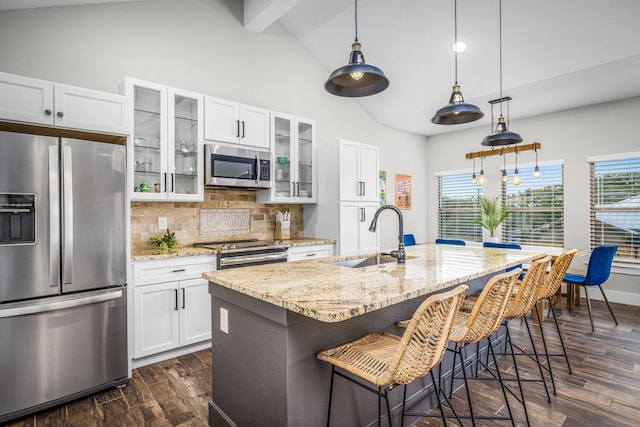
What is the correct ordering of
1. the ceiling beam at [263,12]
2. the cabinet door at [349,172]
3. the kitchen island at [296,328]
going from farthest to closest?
the cabinet door at [349,172] → the ceiling beam at [263,12] → the kitchen island at [296,328]

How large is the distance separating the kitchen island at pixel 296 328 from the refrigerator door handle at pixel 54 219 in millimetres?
1133

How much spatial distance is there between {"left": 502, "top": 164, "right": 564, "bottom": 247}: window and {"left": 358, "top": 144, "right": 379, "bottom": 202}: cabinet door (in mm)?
2633

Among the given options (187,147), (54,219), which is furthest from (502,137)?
(54,219)

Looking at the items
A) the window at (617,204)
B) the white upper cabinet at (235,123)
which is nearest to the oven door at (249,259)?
the white upper cabinet at (235,123)

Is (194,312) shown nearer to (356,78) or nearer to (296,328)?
(296,328)

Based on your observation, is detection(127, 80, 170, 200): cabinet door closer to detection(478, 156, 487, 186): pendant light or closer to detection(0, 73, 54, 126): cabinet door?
detection(0, 73, 54, 126): cabinet door

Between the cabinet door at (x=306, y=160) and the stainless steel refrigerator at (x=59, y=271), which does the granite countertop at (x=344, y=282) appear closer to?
the stainless steel refrigerator at (x=59, y=271)

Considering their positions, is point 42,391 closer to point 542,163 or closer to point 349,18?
point 349,18

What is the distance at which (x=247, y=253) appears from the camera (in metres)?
3.61

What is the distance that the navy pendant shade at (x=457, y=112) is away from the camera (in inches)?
101

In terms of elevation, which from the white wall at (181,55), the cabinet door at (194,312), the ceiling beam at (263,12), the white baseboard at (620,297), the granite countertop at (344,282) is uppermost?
the ceiling beam at (263,12)

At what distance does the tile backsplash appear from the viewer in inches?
140

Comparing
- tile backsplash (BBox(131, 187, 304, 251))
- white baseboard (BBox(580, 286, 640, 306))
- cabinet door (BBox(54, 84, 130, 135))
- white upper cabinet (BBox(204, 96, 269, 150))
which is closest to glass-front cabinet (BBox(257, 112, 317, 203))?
white upper cabinet (BBox(204, 96, 269, 150))

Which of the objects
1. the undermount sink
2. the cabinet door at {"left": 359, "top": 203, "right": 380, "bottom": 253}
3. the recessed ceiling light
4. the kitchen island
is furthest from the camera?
the cabinet door at {"left": 359, "top": 203, "right": 380, "bottom": 253}
